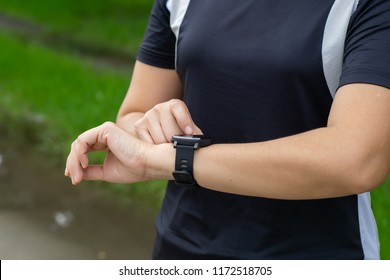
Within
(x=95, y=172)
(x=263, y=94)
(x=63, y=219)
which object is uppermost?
(x=263, y=94)

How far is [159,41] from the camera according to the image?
1.93 metres

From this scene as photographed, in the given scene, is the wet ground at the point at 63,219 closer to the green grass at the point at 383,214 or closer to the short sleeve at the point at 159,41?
the green grass at the point at 383,214

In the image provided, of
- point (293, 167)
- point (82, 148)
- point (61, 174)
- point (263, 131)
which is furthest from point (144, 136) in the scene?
point (61, 174)

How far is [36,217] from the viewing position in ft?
14.8

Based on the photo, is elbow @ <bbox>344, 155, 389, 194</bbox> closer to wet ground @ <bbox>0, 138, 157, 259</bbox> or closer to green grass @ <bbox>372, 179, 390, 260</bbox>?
green grass @ <bbox>372, 179, 390, 260</bbox>

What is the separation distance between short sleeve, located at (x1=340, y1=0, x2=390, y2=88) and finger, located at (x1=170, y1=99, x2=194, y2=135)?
34cm

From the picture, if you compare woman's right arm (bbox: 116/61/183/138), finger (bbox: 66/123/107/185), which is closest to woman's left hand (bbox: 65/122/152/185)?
finger (bbox: 66/123/107/185)

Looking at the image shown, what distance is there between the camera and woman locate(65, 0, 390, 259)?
1.50 m

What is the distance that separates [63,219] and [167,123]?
2966 mm

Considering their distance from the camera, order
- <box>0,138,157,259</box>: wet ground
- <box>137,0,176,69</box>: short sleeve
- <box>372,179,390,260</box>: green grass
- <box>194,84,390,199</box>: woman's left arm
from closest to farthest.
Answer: <box>194,84,390,199</box>: woman's left arm → <box>137,0,176,69</box>: short sleeve → <box>372,179,390,260</box>: green grass → <box>0,138,157,259</box>: wet ground

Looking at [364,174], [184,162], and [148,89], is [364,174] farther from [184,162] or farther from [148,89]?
[148,89]
